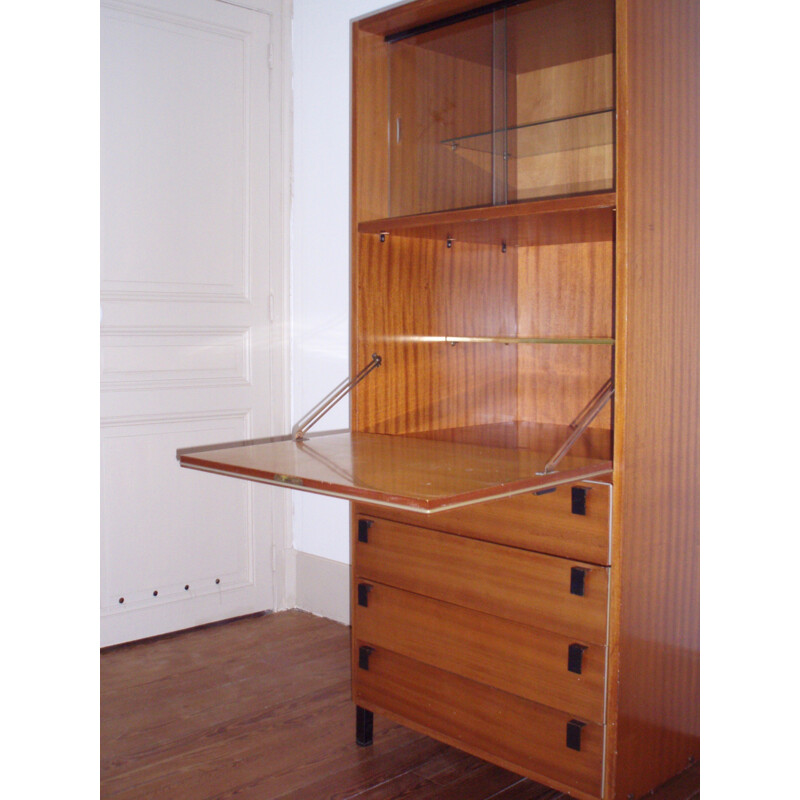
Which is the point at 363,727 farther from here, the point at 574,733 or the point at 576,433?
the point at 576,433

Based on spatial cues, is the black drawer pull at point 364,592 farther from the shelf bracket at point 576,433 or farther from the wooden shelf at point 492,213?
the wooden shelf at point 492,213

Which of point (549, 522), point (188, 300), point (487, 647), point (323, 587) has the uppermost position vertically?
point (188, 300)

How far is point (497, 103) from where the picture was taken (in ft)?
7.45

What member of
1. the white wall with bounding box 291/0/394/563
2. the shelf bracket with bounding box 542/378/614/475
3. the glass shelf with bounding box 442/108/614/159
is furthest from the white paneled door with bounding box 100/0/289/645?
the shelf bracket with bounding box 542/378/614/475

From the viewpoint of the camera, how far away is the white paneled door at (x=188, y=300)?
3.20m

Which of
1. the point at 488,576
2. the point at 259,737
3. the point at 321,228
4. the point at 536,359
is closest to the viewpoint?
the point at 488,576

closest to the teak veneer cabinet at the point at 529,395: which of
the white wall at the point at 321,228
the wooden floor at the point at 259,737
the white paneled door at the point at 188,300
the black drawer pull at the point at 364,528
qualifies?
the black drawer pull at the point at 364,528

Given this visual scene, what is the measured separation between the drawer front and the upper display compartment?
29.0 inches

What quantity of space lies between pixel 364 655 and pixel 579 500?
0.81 m

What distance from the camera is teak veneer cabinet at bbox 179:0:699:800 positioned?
1.87 metres

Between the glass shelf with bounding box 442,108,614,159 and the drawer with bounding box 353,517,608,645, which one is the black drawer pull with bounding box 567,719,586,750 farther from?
the glass shelf with bounding box 442,108,614,159

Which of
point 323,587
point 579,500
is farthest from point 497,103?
point 323,587
